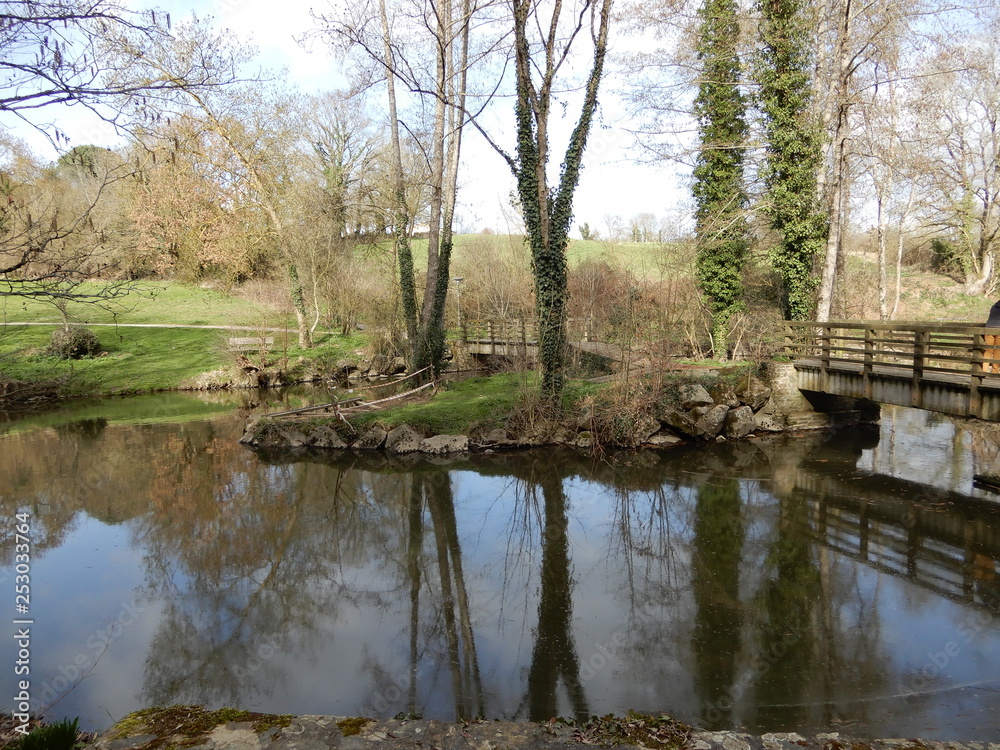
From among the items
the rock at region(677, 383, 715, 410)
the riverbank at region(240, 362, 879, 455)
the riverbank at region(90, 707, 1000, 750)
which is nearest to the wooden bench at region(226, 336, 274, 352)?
the riverbank at region(240, 362, 879, 455)

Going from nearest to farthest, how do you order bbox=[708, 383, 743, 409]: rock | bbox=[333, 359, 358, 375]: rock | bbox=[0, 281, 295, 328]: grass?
bbox=[708, 383, 743, 409]: rock, bbox=[333, 359, 358, 375]: rock, bbox=[0, 281, 295, 328]: grass

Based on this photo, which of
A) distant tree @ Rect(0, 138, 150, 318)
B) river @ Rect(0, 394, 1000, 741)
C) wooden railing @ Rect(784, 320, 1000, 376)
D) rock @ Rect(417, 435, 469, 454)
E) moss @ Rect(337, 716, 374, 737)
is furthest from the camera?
rock @ Rect(417, 435, 469, 454)

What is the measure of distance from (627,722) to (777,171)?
16.3m

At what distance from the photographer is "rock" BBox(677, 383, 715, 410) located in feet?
46.3

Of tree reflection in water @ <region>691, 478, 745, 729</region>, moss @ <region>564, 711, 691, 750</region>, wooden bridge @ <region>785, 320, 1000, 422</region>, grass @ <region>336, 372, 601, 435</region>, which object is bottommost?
tree reflection in water @ <region>691, 478, 745, 729</region>

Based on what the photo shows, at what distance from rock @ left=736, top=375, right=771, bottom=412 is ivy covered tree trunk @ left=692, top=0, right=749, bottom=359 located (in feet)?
14.1

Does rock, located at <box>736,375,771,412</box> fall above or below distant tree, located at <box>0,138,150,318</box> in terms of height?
below

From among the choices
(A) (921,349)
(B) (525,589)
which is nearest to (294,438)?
(B) (525,589)

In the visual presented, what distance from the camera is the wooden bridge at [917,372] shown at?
32.0 ft

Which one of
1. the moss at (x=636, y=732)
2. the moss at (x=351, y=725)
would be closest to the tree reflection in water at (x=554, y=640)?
the moss at (x=636, y=732)

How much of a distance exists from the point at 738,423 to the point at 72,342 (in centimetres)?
2288

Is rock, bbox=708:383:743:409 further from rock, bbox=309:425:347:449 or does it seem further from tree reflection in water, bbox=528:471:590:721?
rock, bbox=309:425:347:449

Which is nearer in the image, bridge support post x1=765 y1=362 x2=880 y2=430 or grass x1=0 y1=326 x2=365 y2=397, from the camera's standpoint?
bridge support post x1=765 y1=362 x2=880 y2=430

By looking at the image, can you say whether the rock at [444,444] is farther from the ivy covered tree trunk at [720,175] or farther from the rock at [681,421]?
the ivy covered tree trunk at [720,175]
